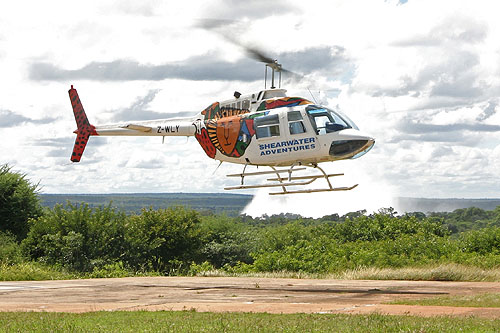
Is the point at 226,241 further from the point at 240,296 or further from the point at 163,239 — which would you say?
the point at 240,296

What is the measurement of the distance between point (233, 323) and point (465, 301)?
23.5 ft

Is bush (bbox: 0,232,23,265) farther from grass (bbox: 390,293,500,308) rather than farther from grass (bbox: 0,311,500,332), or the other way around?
grass (bbox: 390,293,500,308)

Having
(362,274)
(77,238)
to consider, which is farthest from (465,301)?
(77,238)

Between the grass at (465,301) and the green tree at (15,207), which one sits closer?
the grass at (465,301)

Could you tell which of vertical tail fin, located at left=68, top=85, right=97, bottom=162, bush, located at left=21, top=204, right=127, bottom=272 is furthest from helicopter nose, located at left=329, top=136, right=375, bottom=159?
bush, located at left=21, top=204, right=127, bottom=272

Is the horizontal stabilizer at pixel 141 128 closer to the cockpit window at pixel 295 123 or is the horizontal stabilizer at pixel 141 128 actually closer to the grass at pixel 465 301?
the cockpit window at pixel 295 123

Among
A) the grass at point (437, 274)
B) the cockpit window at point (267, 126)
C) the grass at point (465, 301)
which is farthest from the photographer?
the grass at point (437, 274)

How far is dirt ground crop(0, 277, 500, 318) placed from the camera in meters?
16.2

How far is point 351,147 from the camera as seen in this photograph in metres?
21.9

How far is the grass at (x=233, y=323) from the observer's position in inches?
488

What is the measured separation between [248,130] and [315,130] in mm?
2647

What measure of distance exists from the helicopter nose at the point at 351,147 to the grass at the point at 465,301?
5806 millimetres

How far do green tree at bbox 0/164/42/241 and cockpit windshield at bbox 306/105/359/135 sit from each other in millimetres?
27914

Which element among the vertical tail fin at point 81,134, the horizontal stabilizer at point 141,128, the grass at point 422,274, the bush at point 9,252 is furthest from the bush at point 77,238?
the grass at point 422,274
